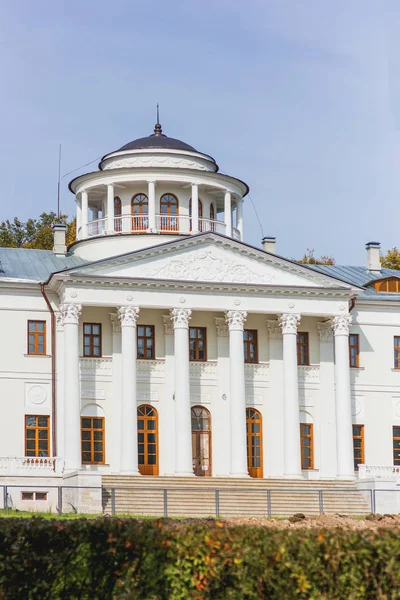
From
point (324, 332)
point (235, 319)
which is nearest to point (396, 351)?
point (324, 332)

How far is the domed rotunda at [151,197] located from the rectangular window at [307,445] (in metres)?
9.25

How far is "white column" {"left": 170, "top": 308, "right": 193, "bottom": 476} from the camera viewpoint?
4872 centimetres

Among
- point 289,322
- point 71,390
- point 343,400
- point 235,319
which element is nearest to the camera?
point 71,390

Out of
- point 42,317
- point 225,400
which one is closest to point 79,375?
point 42,317

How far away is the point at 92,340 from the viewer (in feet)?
166

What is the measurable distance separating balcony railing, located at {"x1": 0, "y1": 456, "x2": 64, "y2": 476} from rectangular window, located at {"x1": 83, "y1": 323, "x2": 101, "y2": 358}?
513 cm

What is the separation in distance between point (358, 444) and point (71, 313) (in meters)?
14.4

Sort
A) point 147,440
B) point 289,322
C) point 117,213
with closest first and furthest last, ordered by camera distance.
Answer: point 147,440 < point 289,322 < point 117,213

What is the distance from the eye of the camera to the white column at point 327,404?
52594 mm

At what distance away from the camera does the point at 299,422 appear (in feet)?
170

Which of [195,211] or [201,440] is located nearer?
[201,440]

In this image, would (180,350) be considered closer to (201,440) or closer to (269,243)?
(201,440)

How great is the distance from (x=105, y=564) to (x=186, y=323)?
101 ft

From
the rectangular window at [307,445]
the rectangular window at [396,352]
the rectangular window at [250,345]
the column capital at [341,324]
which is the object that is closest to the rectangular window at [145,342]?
the rectangular window at [250,345]
